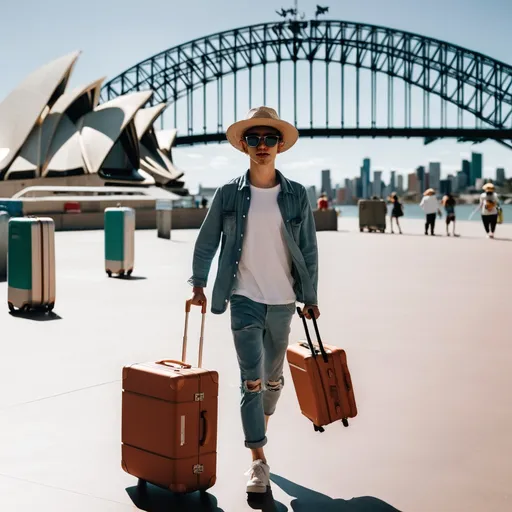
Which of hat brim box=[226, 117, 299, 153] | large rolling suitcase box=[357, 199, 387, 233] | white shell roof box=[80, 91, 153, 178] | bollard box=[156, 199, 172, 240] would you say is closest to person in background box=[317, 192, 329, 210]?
large rolling suitcase box=[357, 199, 387, 233]

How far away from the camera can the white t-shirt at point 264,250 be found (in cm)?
346

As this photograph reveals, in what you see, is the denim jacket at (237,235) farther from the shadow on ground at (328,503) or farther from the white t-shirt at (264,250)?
the shadow on ground at (328,503)

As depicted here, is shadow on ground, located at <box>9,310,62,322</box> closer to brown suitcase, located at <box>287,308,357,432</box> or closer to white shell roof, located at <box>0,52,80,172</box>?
brown suitcase, located at <box>287,308,357,432</box>

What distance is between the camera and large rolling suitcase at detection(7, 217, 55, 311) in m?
7.86

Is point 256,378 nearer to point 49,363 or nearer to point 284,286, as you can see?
point 284,286

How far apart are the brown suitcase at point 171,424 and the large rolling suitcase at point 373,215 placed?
23.4 m

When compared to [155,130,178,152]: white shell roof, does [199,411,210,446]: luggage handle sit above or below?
below

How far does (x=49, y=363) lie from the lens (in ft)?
18.1

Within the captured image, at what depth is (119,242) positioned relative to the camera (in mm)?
11352

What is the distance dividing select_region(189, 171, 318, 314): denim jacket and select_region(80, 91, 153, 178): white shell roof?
4131 centimetres

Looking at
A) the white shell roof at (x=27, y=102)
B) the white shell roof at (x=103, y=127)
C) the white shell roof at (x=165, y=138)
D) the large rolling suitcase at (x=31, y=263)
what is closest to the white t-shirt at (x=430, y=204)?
the large rolling suitcase at (x=31, y=263)

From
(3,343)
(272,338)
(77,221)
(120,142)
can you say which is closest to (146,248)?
(77,221)

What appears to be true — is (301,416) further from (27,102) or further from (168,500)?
(27,102)

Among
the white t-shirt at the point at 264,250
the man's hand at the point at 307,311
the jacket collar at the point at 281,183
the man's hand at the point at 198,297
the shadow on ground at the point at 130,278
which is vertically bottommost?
the shadow on ground at the point at 130,278
